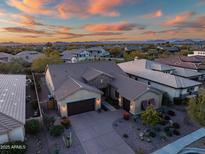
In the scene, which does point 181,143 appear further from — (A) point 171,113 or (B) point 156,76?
(B) point 156,76

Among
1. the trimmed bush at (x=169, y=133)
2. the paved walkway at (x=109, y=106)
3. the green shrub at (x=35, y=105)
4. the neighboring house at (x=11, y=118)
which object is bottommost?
the trimmed bush at (x=169, y=133)

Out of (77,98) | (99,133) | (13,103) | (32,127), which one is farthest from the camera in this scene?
(77,98)

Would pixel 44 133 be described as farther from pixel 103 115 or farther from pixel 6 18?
pixel 6 18

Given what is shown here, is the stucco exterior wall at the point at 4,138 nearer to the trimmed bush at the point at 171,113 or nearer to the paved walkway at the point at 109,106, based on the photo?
the paved walkway at the point at 109,106

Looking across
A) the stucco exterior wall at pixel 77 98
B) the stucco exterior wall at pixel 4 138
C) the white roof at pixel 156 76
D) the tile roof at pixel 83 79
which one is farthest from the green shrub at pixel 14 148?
the white roof at pixel 156 76

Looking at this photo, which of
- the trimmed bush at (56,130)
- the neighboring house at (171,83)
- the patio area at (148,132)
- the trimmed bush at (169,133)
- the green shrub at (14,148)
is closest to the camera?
the green shrub at (14,148)

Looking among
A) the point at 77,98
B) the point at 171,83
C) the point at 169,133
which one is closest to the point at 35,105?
the point at 77,98

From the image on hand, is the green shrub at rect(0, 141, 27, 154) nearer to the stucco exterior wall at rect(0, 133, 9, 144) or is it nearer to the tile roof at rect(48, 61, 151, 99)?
the stucco exterior wall at rect(0, 133, 9, 144)
